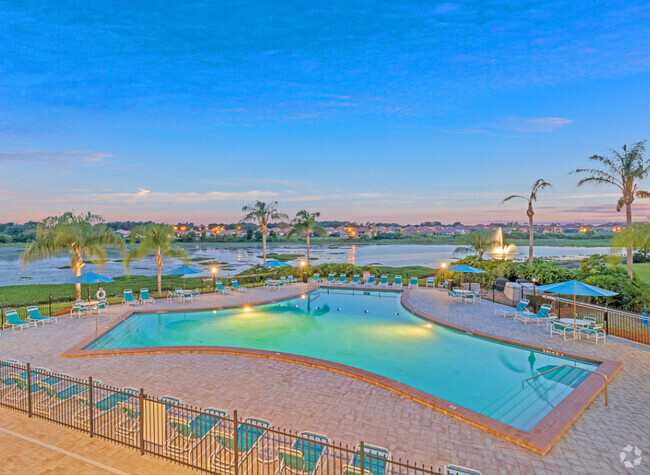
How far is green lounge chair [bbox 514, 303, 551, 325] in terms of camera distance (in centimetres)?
Result: 1430

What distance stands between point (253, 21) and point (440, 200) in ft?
146

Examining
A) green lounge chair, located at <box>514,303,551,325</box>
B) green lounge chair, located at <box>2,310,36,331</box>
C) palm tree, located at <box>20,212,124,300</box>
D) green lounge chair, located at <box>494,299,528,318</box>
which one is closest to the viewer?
green lounge chair, located at <box>2,310,36,331</box>

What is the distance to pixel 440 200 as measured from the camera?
5747cm

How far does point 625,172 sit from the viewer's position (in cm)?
2125

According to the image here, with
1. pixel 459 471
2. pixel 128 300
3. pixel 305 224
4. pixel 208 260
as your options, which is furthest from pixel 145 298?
pixel 208 260

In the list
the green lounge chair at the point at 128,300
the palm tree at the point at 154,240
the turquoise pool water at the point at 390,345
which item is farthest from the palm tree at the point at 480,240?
the green lounge chair at the point at 128,300

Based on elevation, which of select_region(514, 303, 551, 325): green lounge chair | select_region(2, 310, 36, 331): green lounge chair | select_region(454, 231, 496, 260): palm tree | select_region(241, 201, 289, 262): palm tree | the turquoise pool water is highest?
select_region(241, 201, 289, 262): palm tree

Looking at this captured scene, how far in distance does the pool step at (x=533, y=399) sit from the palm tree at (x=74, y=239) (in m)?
20.7

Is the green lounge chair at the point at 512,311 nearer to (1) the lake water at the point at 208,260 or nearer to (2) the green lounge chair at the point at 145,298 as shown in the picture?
(1) the lake water at the point at 208,260

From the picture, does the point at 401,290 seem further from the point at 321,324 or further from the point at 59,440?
the point at 59,440

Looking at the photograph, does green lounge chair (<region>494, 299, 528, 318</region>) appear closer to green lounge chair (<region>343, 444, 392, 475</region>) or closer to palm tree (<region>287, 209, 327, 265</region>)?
green lounge chair (<region>343, 444, 392, 475</region>)

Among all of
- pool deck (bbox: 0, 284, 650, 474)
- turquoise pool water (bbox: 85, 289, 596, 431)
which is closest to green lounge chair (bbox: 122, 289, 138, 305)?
turquoise pool water (bbox: 85, 289, 596, 431)

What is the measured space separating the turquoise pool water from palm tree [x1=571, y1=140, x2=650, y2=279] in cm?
1456

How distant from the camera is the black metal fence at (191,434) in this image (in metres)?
4.75
